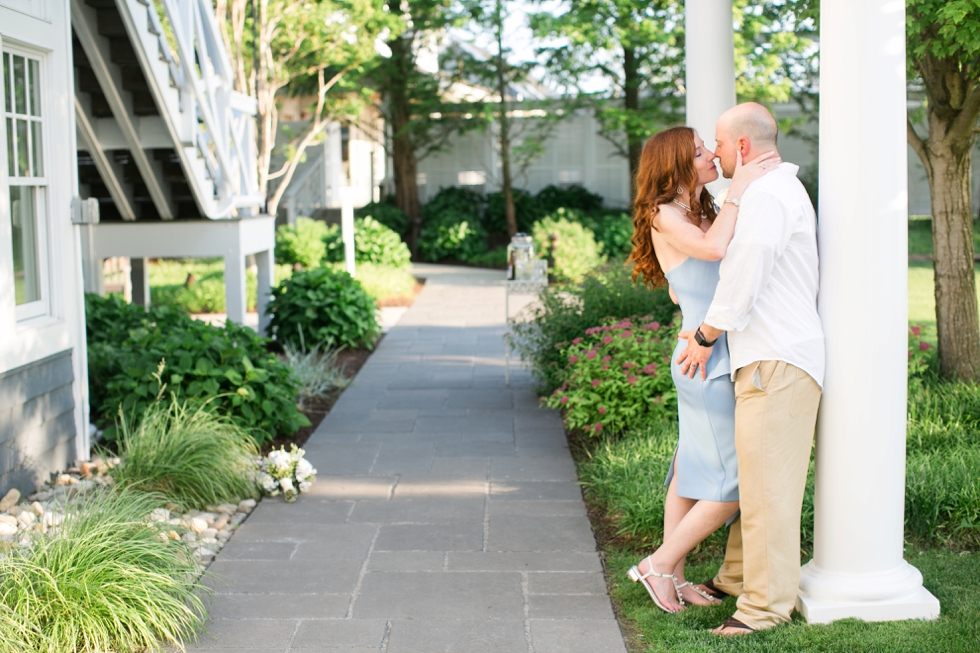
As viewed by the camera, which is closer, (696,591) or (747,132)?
(747,132)

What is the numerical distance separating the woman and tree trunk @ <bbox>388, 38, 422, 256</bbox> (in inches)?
672

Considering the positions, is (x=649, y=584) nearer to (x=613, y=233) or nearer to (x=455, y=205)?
(x=613, y=233)

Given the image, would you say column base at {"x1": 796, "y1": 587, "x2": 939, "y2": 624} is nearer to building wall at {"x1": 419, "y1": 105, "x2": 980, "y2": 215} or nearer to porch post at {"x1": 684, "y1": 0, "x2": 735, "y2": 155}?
porch post at {"x1": 684, "y1": 0, "x2": 735, "y2": 155}

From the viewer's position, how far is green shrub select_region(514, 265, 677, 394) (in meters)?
6.92

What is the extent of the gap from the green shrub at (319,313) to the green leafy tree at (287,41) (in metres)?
4.45

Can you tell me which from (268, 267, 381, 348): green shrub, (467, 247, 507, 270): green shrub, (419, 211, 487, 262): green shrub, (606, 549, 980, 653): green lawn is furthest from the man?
(419, 211, 487, 262): green shrub

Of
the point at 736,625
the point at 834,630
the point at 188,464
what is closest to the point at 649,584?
the point at 736,625

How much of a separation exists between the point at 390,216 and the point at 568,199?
3.94 metres

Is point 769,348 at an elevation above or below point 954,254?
below

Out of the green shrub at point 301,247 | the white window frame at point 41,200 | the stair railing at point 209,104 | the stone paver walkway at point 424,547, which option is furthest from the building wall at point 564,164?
the white window frame at point 41,200

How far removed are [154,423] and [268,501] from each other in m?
0.71

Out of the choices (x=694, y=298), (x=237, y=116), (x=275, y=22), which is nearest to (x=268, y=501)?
(x=694, y=298)

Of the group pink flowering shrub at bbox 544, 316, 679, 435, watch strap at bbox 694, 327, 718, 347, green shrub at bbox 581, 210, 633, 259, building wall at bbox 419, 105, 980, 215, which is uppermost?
building wall at bbox 419, 105, 980, 215

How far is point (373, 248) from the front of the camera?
52.2 ft
